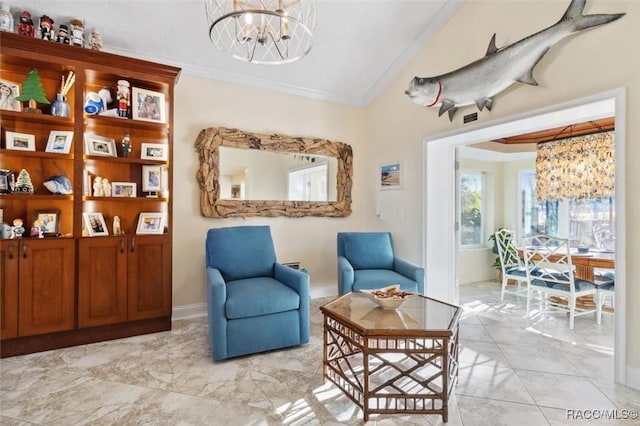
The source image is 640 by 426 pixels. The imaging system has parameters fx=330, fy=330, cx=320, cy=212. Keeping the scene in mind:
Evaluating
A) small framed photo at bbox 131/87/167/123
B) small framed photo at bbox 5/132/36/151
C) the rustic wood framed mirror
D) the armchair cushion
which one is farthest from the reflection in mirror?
small framed photo at bbox 5/132/36/151

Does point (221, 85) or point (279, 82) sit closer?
point (221, 85)

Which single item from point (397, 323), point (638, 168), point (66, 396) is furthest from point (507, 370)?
point (66, 396)

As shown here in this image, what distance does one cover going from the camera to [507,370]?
2.38 metres

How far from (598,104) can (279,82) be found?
3050 mm

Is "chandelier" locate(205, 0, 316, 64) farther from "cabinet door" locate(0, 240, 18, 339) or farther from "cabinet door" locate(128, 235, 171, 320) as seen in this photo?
"cabinet door" locate(0, 240, 18, 339)

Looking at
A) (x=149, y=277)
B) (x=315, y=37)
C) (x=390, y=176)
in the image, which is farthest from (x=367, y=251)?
(x=315, y=37)

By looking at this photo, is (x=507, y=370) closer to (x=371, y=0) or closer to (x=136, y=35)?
(x=371, y=0)

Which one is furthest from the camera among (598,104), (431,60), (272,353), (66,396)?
(431,60)

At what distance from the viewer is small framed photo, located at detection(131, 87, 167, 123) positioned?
304cm

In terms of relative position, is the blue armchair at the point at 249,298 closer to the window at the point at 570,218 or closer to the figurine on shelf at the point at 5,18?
the figurine on shelf at the point at 5,18

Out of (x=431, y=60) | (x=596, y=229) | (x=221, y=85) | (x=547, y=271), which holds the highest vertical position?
(x=431, y=60)

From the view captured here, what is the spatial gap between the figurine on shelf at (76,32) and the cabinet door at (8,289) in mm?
1681

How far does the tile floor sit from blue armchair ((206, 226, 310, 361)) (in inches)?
5.1

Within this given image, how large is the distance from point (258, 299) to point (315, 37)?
2.66 meters
